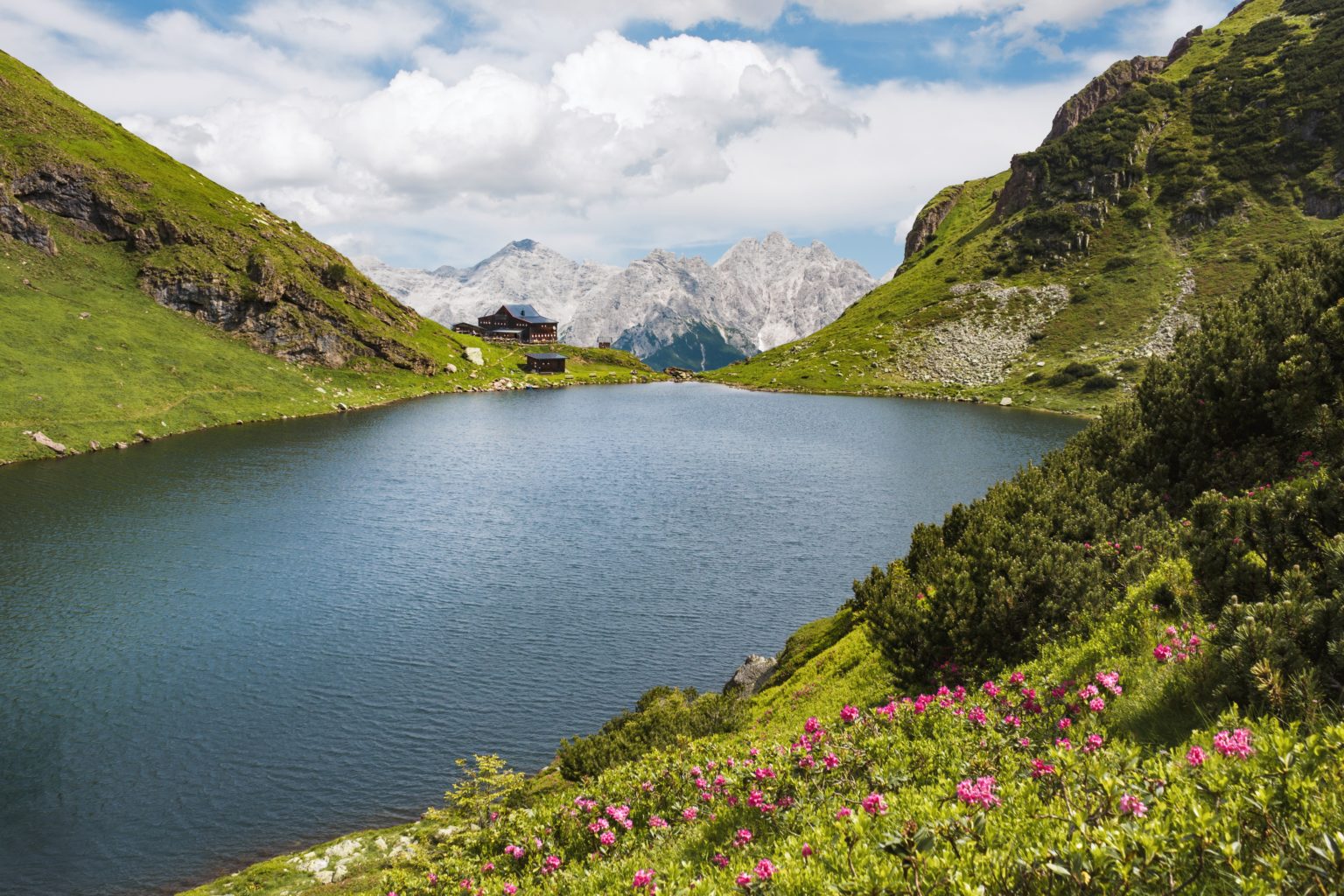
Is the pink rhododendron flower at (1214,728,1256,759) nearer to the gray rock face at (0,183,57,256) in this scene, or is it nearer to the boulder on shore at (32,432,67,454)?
the boulder on shore at (32,432,67,454)

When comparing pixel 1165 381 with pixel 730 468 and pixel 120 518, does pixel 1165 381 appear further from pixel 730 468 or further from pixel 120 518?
pixel 120 518

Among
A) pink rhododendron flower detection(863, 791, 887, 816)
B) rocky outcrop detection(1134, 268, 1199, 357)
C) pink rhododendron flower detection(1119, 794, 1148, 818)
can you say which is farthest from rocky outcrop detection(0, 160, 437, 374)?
rocky outcrop detection(1134, 268, 1199, 357)

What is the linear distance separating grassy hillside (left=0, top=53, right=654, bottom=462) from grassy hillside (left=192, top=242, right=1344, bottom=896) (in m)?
107

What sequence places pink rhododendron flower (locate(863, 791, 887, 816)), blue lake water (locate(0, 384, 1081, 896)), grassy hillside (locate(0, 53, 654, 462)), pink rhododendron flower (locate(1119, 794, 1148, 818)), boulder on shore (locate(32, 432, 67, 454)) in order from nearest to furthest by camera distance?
pink rhododendron flower (locate(1119, 794, 1148, 818))
pink rhododendron flower (locate(863, 791, 887, 816))
blue lake water (locate(0, 384, 1081, 896))
boulder on shore (locate(32, 432, 67, 454))
grassy hillside (locate(0, 53, 654, 462))

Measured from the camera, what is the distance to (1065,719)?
12.7 meters

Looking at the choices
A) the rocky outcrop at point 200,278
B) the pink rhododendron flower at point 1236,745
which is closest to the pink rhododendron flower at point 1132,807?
the pink rhododendron flower at point 1236,745

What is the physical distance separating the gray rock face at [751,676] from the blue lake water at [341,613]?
3.02 m

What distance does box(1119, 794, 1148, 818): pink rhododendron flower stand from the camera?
796 centimetres

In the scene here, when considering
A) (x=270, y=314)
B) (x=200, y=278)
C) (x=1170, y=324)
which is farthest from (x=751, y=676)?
(x=1170, y=324)

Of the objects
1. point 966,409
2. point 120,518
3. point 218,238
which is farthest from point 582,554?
point 218,238

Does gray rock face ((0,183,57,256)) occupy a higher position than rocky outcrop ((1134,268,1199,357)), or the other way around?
gray rock face ((0,183,57,256))

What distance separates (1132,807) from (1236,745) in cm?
181

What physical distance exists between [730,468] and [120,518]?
2731 inches

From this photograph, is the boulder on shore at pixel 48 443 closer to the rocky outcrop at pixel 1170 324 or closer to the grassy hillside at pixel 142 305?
the grassy hillside at pixel 142 305
